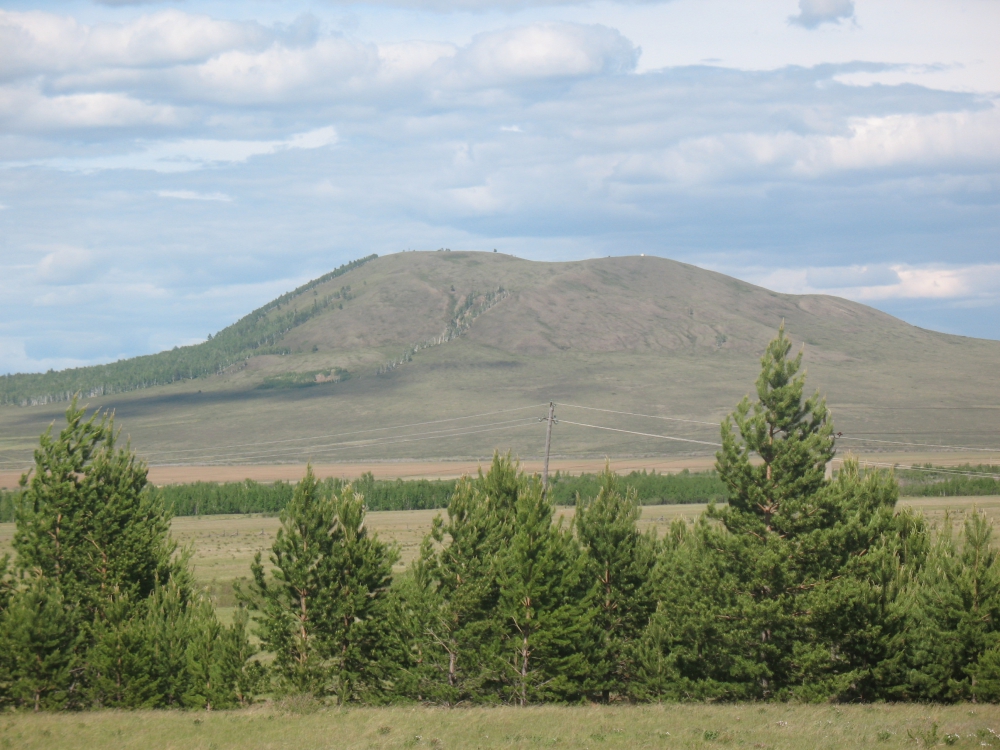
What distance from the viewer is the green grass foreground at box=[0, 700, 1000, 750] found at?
23.6 metres

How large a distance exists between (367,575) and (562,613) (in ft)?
21.5

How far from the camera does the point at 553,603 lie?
33.6m

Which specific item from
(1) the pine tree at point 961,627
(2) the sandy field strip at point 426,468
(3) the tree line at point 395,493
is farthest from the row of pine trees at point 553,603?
(2) the sandy field strip at point 426,468

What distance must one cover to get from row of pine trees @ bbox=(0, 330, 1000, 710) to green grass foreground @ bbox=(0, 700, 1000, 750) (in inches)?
100

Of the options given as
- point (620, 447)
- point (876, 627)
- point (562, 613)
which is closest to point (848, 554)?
point (876, 627)

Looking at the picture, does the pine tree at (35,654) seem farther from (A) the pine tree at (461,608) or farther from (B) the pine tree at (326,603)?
(A) the pine tree at (461,608)

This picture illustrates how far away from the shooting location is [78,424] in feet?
127

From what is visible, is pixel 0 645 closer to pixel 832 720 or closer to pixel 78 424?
pixel 78 424

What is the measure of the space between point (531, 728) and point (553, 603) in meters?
7.93

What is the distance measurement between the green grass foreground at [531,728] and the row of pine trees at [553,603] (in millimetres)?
2541

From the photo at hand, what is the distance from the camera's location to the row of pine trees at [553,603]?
102 feet

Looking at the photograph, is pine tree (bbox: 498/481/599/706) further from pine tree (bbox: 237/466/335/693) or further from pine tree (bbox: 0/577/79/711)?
pine tree (bbox: 0/577/79/711)

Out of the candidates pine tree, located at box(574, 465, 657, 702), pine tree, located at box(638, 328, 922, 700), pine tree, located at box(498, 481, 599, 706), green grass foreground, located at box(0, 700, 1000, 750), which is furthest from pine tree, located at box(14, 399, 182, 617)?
pine tree, located at box(638, 328, 922, 700)

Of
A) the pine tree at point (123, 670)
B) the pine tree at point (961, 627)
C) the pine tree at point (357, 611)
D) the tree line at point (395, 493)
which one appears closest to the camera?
the pine tree at point (961, 627)
